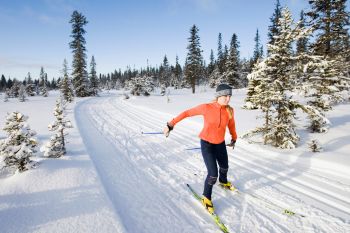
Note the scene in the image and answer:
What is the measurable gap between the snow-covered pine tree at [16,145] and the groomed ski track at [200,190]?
1878mm

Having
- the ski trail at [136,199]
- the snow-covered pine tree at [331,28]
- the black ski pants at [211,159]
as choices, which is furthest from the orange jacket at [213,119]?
the snow-covered pine tree at [331,28]

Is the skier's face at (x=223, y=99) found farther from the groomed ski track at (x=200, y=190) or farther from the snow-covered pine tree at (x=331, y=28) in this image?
the snow-covered pine tree at (x=331, y=28)

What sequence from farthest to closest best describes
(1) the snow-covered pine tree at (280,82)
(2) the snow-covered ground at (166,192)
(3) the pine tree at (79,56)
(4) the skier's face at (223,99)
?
(3) the pine tree at (79,56) → (1) the snow-covered pine tree at (280,82) → (4) the skier's face at (223,99) → (2) the snow-covered ground at (166,192)

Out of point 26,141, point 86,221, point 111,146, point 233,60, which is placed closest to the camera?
point 86,221

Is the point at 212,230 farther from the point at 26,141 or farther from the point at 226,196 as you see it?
the point at 26,141

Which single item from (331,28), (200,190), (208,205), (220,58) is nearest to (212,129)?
(208,205)

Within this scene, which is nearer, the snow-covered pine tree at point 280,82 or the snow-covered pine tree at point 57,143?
the snow-covered pine tree at point 57,143

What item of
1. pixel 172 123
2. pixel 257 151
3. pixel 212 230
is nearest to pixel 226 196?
pixel 212 230

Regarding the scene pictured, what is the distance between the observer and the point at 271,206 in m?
5.15

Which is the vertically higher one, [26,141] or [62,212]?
[26,141]

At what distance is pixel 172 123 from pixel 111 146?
5215 mm

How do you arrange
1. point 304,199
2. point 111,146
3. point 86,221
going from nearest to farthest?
1. point 86,221
2. point 304,199
3. point 111,146

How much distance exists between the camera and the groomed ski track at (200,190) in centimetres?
455

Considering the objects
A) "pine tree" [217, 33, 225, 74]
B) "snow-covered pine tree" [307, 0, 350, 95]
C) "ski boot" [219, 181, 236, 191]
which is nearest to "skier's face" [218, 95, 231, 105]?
"ski boot" [219, 181, 236, 191]
